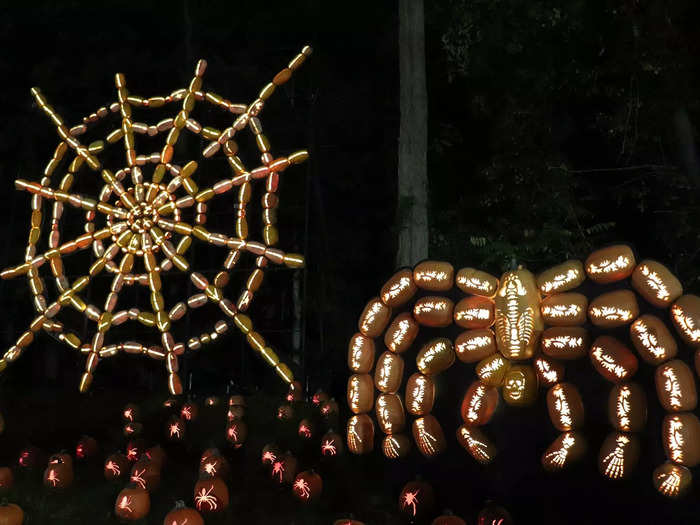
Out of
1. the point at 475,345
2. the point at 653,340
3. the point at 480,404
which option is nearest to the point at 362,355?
the point at 475,345

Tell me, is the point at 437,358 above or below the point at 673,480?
above

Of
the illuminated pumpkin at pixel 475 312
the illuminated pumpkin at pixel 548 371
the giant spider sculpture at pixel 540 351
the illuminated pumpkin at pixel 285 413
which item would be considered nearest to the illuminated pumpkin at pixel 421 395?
the giant spider sculpture at pixel 540 351

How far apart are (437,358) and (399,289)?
695 millimetres

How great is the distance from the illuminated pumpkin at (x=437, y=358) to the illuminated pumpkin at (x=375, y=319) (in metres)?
0.54

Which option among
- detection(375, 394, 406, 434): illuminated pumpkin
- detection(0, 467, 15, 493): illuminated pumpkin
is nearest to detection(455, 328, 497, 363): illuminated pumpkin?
detection(375, 394, 406, 434): illuminated pumpkin

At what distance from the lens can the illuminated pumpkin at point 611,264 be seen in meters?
5.27

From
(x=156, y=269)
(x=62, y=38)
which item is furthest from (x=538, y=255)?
(x=62, y=38)

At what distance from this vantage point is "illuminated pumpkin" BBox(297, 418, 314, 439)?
25.7 ft

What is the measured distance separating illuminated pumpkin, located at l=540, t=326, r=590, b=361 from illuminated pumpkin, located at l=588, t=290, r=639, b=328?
5.6 inches

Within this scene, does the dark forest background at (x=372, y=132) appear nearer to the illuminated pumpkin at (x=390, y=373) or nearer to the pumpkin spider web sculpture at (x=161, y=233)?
the pumpkin spider web sculpture at (x=161, y=233)

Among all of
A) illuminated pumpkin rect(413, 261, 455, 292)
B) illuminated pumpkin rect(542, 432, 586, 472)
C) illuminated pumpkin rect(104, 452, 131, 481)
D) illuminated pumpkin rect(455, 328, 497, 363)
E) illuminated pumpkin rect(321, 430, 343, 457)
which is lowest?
illuminated pumpkin rect(104, 452, 131, 481)

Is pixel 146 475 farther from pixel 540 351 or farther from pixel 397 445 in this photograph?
pixel 540 351

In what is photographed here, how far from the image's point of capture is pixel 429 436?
593 centimetres

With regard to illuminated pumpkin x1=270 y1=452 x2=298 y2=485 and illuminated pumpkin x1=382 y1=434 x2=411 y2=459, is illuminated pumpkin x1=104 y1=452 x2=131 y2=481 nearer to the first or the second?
illuminated pumpkin x1=270 y1=452 x2=298 y2=485
